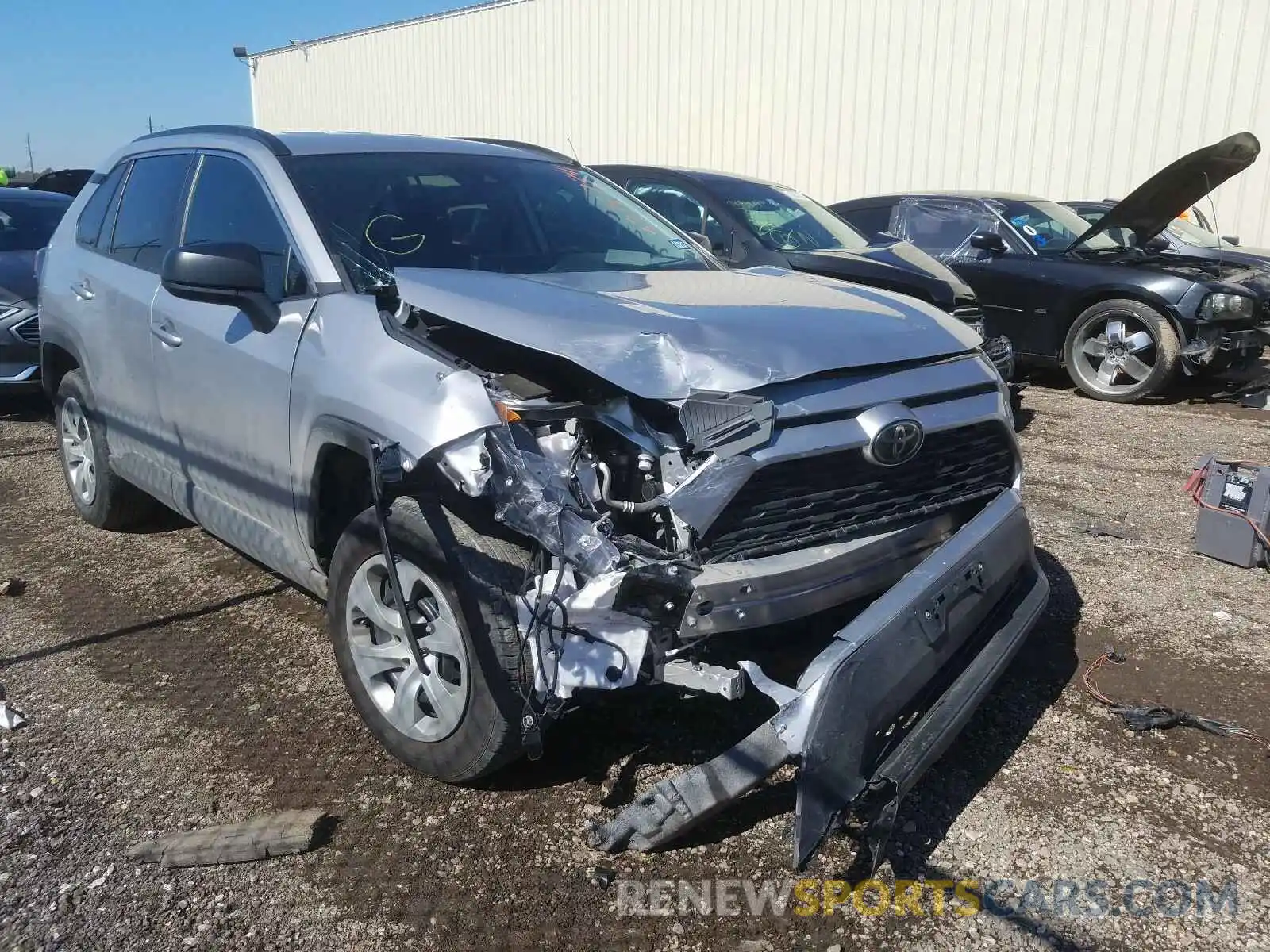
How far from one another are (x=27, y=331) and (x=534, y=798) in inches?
259

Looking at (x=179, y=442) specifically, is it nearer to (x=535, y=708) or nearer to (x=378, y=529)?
(x=378, y=529)

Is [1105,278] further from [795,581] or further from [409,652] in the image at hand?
[409,652]

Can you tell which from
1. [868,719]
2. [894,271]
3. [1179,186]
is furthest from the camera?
[1179,186]

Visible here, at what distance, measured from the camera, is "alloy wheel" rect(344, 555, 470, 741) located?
2.79 meters

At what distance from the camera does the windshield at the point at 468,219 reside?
11.5 ft

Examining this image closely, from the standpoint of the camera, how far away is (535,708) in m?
2.62

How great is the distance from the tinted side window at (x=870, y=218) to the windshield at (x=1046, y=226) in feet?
3.15

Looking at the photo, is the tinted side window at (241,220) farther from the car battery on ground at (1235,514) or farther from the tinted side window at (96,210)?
the car battery on ground at (1235,514)

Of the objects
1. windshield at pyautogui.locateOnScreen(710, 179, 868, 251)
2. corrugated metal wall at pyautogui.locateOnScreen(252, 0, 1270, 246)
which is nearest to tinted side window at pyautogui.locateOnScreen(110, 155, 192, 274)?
windshield at pyautogui.locateOnScreen(710, 179, 868, 251)

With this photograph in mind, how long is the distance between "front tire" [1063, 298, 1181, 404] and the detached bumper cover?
20.6 ft

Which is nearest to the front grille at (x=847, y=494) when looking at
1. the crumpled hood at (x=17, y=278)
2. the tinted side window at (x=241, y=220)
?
the tinted side window at (x=241, y=220)

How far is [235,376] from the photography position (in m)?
3.56

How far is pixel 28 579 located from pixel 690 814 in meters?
3.65

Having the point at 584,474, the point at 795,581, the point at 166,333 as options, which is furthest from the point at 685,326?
the point at 166,333
